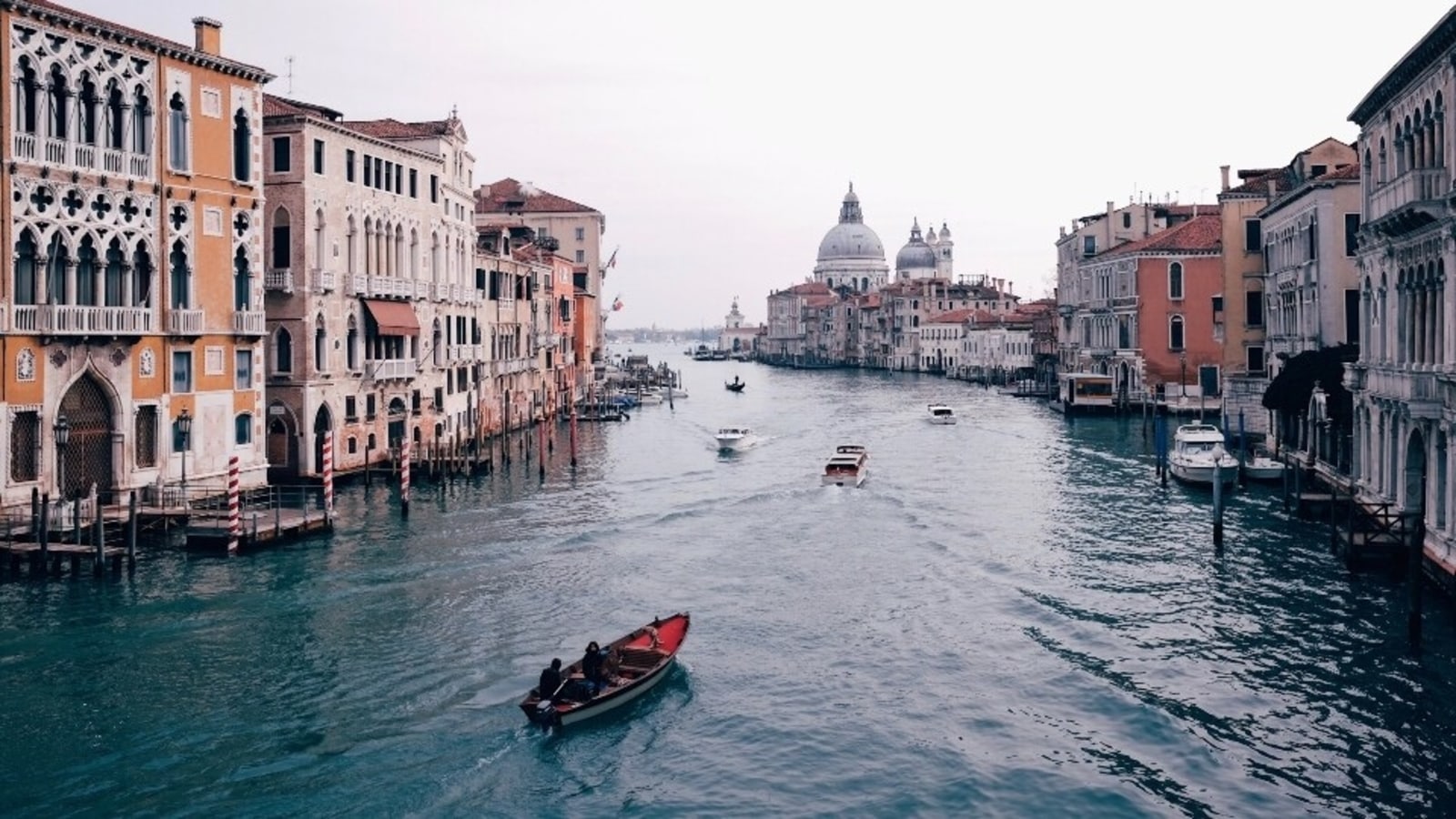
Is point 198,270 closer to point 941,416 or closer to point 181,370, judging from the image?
point 181,370

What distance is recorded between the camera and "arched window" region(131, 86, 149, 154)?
26.4m

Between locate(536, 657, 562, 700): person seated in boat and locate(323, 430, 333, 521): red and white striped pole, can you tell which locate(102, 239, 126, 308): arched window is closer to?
→ locate(323, 430, 333, 521): red and white striped pole

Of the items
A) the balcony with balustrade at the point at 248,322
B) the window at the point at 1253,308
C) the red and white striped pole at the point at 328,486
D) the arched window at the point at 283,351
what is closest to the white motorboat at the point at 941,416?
the window at the point at 1253,308

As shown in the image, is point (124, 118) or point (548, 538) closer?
point (124, 118)

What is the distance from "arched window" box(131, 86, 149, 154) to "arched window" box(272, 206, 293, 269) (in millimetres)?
6578

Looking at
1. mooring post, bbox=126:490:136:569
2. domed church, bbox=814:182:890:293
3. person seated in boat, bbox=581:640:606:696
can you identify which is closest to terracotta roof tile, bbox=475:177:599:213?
mooring post, bbox=126:490:136:569

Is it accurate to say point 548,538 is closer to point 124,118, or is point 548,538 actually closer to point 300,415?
point 300,415

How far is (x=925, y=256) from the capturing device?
177 metres


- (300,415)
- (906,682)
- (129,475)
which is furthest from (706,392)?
(906,682)

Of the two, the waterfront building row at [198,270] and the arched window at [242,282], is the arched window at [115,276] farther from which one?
the arched window at [242,282]

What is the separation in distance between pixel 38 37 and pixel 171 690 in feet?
45.6

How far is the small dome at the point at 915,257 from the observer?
582 ft

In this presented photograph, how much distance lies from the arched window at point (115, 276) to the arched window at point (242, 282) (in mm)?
3196

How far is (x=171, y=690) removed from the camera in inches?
657
